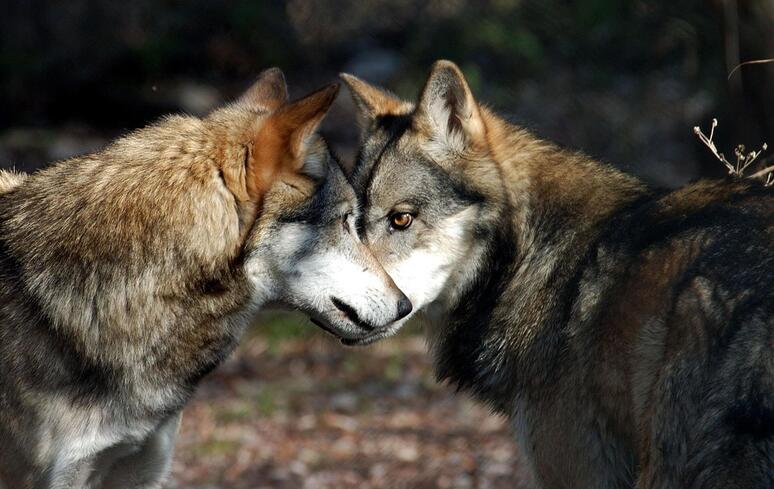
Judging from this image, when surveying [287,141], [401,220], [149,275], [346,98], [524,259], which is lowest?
[346,98]

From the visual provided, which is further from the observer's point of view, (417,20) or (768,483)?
(417,20)

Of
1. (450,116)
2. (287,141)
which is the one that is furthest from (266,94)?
(450,116)

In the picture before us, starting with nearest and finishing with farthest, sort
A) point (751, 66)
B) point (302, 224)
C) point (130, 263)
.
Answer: point (130, 263) < point (302, 224) < point (751, 66)

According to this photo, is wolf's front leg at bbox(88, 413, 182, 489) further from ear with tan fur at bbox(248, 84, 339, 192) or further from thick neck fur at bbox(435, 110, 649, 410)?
thick neck fur at bbox(435, 110, 649, 410)

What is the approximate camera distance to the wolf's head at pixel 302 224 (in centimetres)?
436

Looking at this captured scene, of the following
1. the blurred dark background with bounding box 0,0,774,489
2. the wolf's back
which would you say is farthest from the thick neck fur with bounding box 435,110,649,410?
the blurred dark background with bounding box 0,0,774,489

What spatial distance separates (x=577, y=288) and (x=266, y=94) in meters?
1.70

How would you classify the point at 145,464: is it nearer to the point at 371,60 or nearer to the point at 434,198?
the point at 434,198

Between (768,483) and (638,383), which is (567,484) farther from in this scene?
(768,483)

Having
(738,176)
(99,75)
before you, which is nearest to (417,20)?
(99,75)

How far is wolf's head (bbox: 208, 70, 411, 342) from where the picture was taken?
4.36 m

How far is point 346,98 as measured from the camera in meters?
13.4

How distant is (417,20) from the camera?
12672 mm

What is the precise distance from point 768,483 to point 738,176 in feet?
4.79
